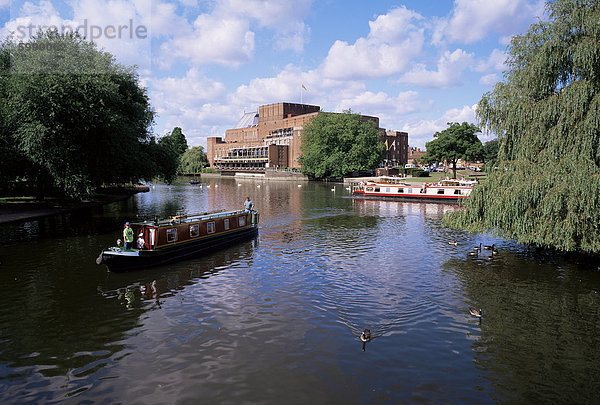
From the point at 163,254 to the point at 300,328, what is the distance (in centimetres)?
1059

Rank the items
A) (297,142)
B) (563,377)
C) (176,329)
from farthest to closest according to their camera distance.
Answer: (297,142) → (176,329) → (563,377)

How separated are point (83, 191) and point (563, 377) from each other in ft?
110

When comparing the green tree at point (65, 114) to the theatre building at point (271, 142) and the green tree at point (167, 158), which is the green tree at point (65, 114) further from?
the theatre building at point (271, 142)

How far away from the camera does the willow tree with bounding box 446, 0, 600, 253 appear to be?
1644 centimetres

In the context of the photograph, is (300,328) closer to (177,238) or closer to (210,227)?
(177,238)

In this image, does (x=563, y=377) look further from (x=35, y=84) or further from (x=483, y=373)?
(x=35, y=84)

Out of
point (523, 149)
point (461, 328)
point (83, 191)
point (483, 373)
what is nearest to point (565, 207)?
Result: point (523, 149)

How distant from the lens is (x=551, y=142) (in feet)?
58.9

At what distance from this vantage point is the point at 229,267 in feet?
69.5

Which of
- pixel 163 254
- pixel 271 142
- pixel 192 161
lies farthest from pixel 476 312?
pixel 192 161

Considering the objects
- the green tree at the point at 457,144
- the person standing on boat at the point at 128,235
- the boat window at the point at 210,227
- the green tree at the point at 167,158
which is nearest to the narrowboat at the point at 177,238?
the boat window at the point at 210,227

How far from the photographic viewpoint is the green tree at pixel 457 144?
3607 inches

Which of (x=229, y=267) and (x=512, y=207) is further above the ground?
(x=512, y=207)

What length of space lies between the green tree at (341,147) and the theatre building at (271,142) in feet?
78.8
